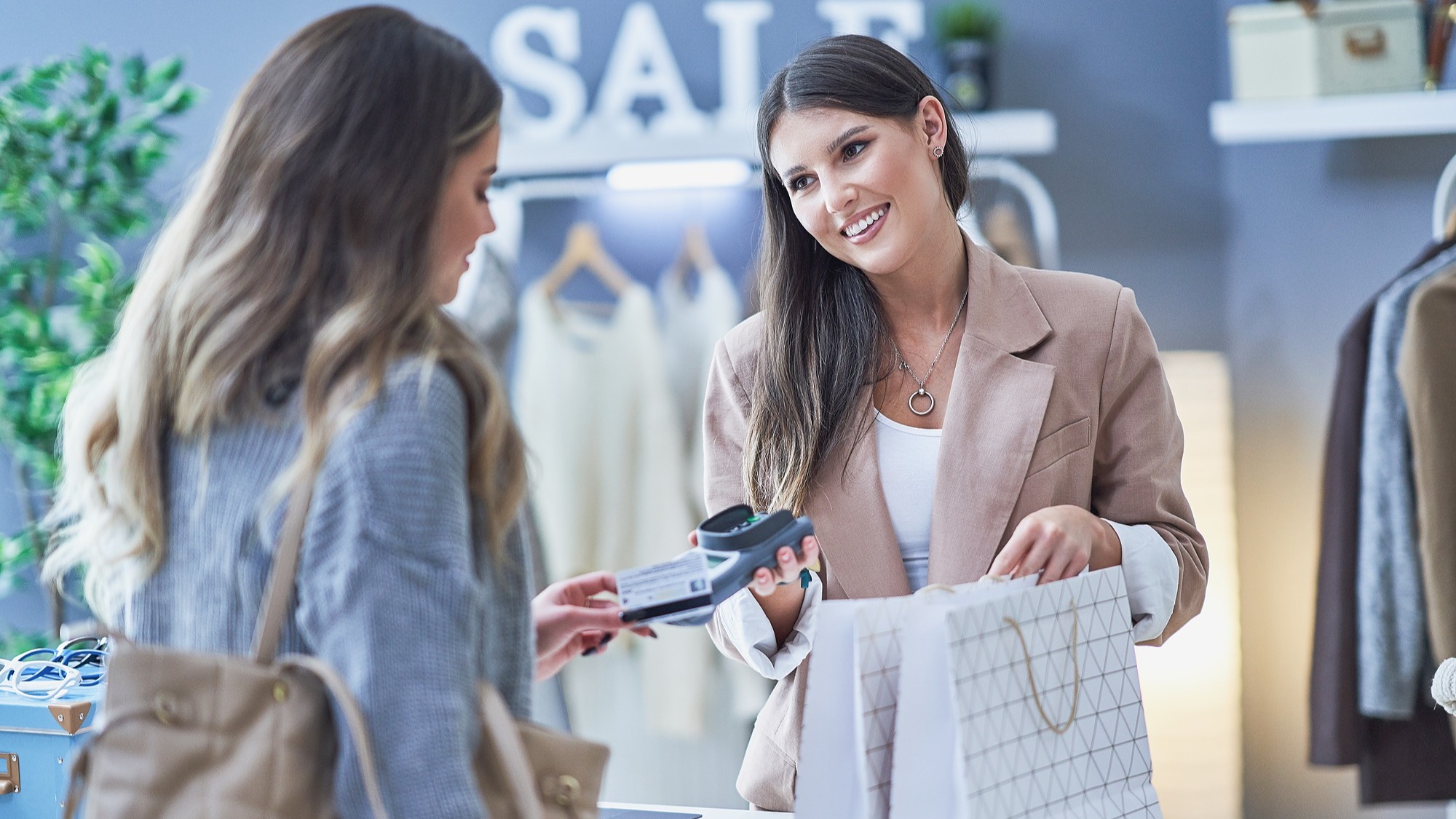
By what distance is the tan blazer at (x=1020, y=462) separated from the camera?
4.59 feet

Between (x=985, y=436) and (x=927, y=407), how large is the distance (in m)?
0.09

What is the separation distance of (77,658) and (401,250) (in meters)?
0.87

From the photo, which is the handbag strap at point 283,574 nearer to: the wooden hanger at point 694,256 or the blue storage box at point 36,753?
the blue storage box at point 36,753

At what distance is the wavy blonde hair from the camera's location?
84 cm

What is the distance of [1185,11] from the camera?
295 cm

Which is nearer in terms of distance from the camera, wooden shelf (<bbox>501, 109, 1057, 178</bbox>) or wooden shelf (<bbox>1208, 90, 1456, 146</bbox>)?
wooden shelf (<bbox>1208, 90, 1456, 146</bbox>)

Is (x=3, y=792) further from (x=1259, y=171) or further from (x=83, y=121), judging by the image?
(x=1259, y=171)

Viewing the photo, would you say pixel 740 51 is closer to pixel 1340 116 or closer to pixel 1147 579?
pixel 1340 116

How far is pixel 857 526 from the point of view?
4.66 feet

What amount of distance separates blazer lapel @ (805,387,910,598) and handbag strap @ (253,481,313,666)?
2.46 feet

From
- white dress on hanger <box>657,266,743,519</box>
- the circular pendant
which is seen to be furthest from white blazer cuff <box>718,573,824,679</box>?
white dress on hanger <box>657,266,743,519</box>

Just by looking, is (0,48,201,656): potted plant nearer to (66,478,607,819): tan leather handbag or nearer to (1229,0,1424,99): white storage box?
(66,478,607,819): tan leather handbag

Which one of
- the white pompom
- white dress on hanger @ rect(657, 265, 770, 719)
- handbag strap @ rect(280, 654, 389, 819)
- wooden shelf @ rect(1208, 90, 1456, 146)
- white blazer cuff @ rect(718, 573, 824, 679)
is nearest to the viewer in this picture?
handbag strap @ rect(280, 654, 389, 819)

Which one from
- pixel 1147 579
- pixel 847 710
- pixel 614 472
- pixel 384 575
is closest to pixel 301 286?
pixel 384 575
